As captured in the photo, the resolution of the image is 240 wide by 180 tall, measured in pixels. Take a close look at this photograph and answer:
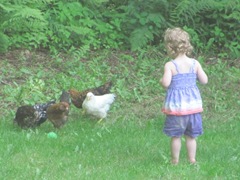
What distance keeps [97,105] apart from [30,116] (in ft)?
3.67

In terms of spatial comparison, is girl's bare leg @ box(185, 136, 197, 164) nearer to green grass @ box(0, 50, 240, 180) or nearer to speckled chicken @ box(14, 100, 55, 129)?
green grass @ box(0, 50, 240, 180)

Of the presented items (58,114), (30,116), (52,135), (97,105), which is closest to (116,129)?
(97,105)

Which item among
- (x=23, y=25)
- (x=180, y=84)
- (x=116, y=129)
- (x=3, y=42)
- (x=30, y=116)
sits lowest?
(x=116, y=129)

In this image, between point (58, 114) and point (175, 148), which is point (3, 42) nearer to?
point (58, 114)

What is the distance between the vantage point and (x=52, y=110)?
A: 28.8 feet

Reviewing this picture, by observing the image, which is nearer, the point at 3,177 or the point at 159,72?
the point at 3,177

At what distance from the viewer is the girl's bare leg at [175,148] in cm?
710

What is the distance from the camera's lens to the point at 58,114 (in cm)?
873

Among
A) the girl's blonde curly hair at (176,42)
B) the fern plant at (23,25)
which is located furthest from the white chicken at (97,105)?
the fern plant at (23,25)

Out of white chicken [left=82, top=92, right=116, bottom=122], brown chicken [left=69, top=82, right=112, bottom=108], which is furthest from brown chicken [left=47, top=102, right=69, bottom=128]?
brown chicken [left=69, top=82, right=112, bottom=108]

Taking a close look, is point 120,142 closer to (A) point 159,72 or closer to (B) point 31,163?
(B) point 31,163

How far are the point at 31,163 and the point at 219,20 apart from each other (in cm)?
797

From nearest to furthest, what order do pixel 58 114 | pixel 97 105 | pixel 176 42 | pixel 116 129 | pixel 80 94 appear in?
pixel 176 42 < pixel 58 114 < pixel 116 129 < pixel 97 105 < pixel 80 94

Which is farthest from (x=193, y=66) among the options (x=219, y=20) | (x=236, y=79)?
(x=219, y=20)
